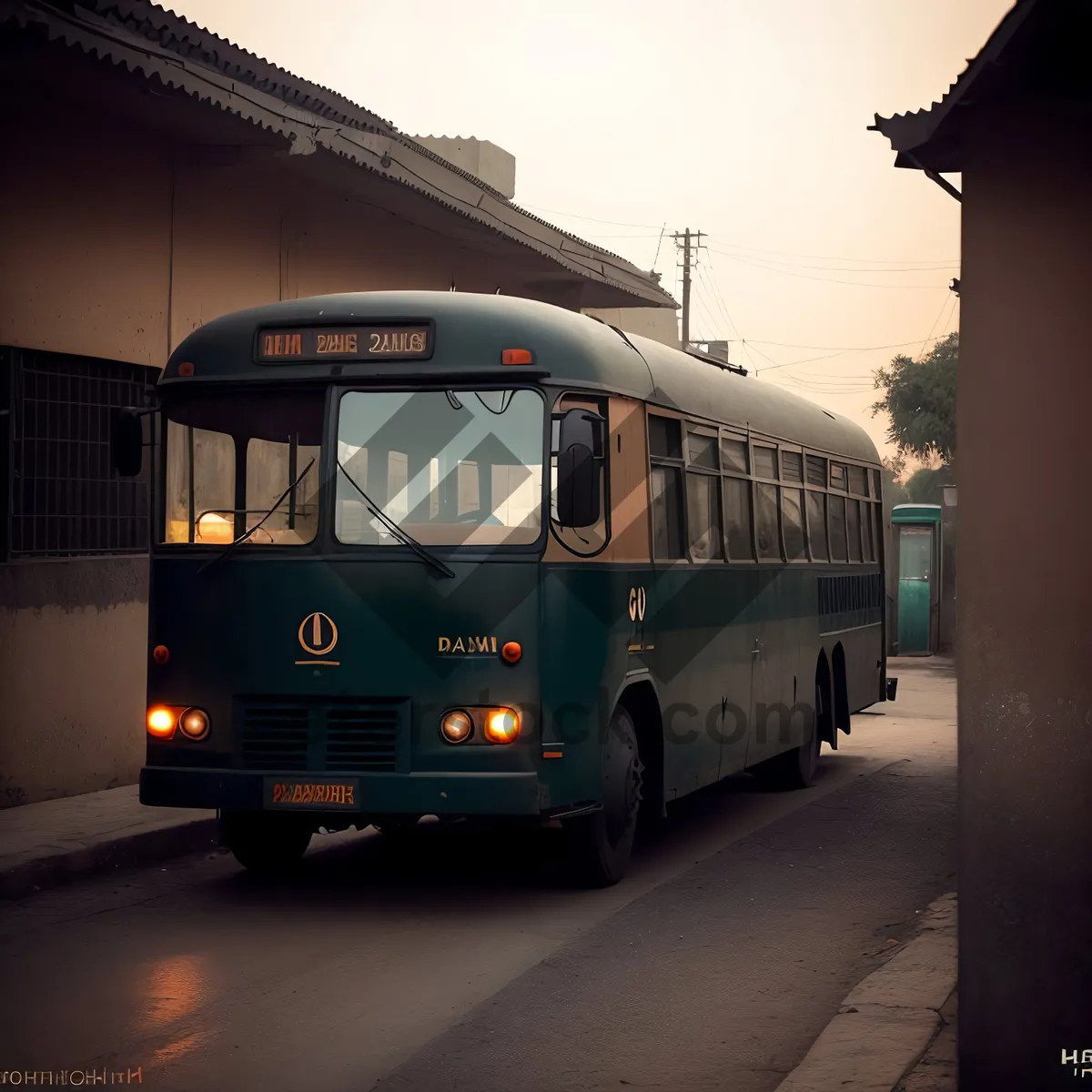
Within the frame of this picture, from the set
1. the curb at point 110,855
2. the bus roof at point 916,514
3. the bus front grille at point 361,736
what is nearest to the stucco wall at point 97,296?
the curb at point 110,855

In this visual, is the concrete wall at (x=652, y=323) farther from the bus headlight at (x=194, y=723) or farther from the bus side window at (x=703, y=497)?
the bus headlight at (x=194, y=723)

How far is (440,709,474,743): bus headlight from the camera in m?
8.38

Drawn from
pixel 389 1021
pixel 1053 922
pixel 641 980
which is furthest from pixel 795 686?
pixel 1053 922

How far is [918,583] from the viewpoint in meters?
32.8

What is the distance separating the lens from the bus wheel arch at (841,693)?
1544 cm

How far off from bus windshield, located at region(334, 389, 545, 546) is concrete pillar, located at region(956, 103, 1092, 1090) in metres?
3.83

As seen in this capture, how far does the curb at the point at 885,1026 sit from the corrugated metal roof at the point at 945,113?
2996 mm

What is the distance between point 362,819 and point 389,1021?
92.6 inches

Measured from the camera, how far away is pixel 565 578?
28.4 feet

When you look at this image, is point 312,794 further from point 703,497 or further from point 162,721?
point 703,497

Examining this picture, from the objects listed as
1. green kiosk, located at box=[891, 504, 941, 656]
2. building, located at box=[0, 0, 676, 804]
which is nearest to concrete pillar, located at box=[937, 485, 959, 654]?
green kiosk, located at box=[891, 504, 941, 656]

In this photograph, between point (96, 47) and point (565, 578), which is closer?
point (565, 578)

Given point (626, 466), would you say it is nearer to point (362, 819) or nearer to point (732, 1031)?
point (362, 819)

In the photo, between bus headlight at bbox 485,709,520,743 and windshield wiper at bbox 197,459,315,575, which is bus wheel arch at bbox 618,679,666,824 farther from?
windshield wiper at bbox 197,459,315,575
